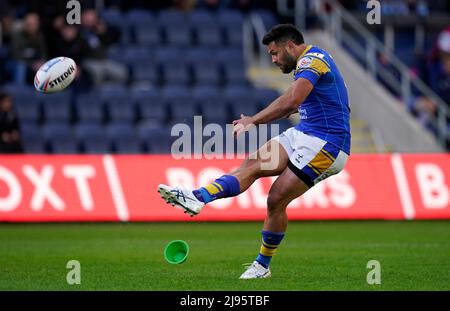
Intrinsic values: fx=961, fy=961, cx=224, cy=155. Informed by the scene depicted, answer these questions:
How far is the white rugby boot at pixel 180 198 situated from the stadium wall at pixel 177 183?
879 centimetres

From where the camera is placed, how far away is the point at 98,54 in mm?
21938

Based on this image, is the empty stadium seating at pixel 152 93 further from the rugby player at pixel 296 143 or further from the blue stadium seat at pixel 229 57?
the rugby player at pixel 296 143

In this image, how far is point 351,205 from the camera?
18.7 meters

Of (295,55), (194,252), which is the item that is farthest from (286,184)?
(194,252)

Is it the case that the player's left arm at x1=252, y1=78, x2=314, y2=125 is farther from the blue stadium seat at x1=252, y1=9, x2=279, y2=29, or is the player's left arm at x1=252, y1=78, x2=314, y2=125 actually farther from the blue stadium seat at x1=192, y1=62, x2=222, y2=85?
the blue stadium seat at x1=252, y1=9, x2=279, y2=29

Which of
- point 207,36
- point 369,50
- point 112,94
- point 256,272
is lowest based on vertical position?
point 256,272

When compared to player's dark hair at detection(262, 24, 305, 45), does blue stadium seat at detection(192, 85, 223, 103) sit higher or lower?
lower

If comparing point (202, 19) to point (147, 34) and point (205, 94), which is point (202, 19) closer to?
point (147, 34)

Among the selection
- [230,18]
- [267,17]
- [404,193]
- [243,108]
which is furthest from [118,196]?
[267,17]

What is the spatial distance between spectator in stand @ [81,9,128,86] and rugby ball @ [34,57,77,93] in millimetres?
10771

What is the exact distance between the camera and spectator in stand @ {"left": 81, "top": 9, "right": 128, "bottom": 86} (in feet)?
71.4

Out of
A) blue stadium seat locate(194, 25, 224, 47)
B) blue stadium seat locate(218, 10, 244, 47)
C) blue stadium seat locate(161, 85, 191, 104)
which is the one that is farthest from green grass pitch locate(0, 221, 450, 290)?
blue stadium seat locate(218, 10, 244, 47)

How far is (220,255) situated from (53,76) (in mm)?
3284
